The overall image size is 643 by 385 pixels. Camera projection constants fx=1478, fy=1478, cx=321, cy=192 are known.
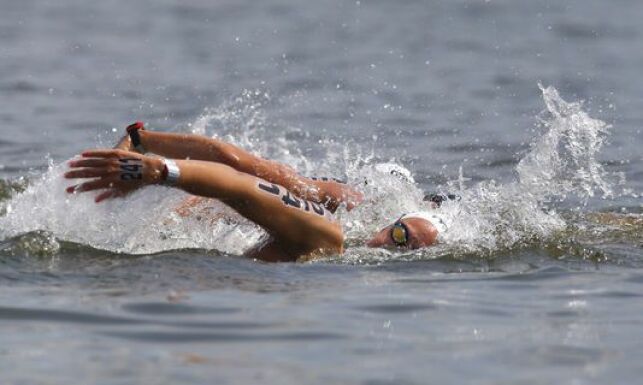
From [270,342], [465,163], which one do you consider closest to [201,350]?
[270,342]

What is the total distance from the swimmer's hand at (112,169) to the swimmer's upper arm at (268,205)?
0.74 ft

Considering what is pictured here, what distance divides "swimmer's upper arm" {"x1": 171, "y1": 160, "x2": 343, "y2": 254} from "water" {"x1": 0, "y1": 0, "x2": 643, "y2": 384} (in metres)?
0.23

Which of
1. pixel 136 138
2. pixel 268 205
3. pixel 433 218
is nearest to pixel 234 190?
pixel 268 205

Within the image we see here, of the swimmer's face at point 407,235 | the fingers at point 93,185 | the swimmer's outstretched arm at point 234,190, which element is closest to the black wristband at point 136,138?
the swimmer's outstretched arm at point 234,190

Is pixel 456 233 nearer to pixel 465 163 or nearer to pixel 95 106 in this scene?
pixel 465 163

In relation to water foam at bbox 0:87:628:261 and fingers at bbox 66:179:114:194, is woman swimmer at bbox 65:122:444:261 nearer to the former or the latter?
fingers at bbox 66:179:114:194

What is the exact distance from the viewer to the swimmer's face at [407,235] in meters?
10.2

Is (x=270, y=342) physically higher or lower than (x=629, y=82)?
lower

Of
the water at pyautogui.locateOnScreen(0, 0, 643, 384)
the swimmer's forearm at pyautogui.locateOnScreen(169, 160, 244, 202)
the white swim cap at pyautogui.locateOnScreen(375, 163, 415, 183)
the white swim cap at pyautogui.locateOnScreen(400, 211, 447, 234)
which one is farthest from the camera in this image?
the white swim cap at pyautogui.locateOnScreen(375, 163, 415, 183)

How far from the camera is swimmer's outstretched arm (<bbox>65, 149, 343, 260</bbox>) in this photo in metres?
8.62

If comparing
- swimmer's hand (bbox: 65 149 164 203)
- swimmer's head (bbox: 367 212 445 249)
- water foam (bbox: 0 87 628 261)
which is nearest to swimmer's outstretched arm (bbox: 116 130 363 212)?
water foam (bbox: 0 87 628 261)

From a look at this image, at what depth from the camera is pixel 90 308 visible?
26.9 ft

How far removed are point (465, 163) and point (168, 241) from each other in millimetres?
5930

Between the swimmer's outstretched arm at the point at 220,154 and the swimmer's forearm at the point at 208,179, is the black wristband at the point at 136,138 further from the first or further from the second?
the swimmer's forearm at the point at 208,179
